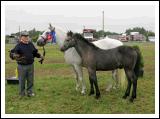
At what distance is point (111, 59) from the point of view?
785cm

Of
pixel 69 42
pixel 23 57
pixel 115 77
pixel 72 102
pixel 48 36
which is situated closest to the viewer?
pixel 72 102

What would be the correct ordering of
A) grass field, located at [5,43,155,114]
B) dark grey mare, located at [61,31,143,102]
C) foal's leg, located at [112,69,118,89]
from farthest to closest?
foal's leg, located at [112,69,118,89] → dark grey mare, located at [61,31,143,102] → grass field, located at [5,43,155,114]

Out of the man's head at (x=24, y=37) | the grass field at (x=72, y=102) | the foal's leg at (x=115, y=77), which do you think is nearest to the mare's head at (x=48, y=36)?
the man's head at (x=24, y=37)

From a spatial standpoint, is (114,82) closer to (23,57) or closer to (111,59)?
(111,59)

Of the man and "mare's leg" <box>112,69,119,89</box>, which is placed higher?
the man

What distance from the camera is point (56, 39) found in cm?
905

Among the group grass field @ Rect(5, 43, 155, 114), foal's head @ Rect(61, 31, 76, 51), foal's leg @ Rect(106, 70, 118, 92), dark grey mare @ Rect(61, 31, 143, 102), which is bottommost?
grass field @ Rect(5, 43, 155, 114)

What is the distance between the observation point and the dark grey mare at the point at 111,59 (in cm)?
777

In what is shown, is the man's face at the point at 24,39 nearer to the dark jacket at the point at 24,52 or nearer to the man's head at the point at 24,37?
the man's head at the point at 24,37

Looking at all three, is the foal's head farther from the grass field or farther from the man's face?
the grass field

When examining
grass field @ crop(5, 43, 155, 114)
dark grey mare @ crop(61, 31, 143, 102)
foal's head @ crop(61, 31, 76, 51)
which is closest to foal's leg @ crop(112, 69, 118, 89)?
grass field @ crop(5, 43, 155, 114)

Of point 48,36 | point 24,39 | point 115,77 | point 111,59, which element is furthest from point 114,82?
point 24,39

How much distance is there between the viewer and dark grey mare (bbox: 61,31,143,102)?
25.5 ft

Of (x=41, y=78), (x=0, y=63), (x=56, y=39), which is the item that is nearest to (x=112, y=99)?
(x=56, y=39)
